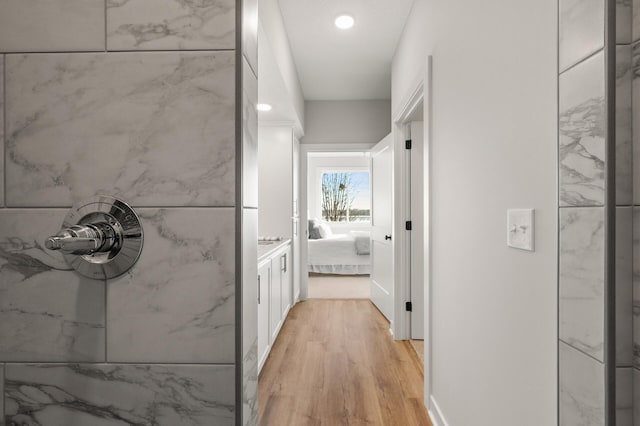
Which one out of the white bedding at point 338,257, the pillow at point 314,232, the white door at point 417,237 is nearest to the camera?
the white door at point 417,237

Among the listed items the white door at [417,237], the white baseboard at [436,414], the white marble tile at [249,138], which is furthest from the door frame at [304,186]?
the white marble tile at [249,138]

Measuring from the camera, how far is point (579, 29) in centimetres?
69

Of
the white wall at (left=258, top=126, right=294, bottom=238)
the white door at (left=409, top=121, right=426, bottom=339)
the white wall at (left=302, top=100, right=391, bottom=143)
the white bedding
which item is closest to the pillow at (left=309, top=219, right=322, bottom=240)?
the white bedding

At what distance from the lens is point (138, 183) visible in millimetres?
678

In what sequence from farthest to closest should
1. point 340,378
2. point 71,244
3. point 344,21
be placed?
point 344,21
point 340,378
point 71,244

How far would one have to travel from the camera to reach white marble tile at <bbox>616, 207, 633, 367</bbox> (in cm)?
65

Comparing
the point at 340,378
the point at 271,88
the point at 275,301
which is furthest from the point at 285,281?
the point at 271,88

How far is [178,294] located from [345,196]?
806cm

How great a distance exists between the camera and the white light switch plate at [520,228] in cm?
109

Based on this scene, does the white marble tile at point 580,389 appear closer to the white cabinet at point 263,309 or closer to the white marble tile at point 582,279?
the white marble tile at point 582,279

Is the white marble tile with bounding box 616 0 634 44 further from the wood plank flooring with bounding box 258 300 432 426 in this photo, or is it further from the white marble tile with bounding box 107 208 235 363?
the wood plank flooring with bounding box 258 300 432 426

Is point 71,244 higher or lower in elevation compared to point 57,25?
lower

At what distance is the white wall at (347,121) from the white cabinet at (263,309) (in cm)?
247

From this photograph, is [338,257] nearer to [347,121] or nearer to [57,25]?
[347,121]
